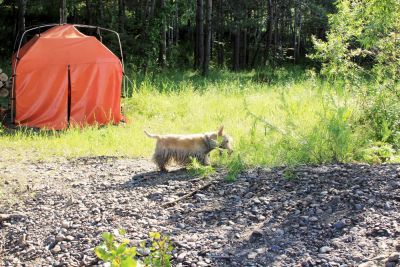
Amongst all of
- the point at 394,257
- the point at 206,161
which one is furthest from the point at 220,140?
the point at 394,257

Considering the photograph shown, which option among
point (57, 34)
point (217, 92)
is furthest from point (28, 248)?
point (217, 92)

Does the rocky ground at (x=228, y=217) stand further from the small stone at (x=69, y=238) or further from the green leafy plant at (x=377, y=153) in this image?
the green leafy plant at (x=377, y=153)

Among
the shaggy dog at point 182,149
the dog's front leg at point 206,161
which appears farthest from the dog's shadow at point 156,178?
the dog's front leg at point 206,161

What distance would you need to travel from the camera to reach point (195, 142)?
598 cm

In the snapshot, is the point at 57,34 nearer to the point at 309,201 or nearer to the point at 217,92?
the point at 217,92

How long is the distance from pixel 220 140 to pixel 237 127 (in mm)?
2483

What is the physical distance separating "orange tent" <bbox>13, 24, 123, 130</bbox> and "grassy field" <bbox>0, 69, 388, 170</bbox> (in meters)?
0.72

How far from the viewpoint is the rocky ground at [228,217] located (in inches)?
141

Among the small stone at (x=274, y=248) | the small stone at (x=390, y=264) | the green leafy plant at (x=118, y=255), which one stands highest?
the green leafy plant at (x=118, y=255)

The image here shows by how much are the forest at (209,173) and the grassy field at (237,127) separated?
3cm

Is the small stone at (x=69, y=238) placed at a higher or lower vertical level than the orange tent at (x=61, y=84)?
lower

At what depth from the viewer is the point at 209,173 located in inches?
214

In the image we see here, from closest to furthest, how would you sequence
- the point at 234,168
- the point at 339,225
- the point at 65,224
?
the point at 339,225, the point at 65,224, the point at 234,168

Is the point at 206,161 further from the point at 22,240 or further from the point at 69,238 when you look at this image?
the point at 22,240
